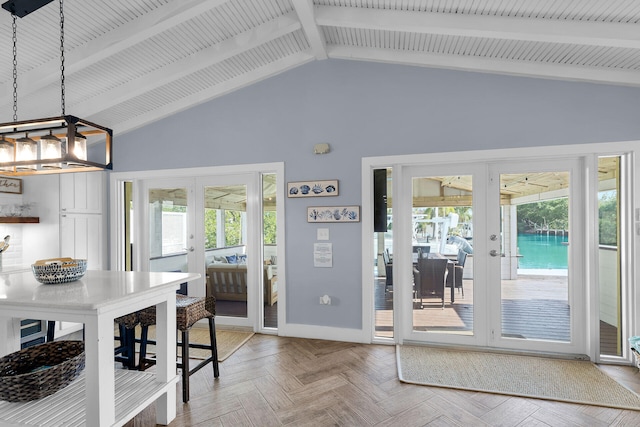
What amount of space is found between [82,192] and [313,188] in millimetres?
2789

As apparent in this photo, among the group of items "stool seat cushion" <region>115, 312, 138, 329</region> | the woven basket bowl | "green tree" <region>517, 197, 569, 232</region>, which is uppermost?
"green tree" <region>517, 197, 569, 232</region>

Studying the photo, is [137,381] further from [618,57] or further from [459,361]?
[618,57]

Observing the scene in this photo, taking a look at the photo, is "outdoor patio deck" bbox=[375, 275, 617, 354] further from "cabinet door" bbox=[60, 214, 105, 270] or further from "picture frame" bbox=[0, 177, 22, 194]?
"picture frame" bbox=[0, 177, 22, 194]

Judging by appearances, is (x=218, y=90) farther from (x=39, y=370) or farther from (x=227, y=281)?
(x=39, y=370)

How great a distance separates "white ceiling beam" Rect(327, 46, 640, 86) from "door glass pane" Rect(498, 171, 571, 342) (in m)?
0.88

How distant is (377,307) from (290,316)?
1104 millimetres

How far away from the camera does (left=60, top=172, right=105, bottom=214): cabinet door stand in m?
3.88

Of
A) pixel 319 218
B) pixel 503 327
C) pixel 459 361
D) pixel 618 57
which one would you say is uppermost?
pixel 618 57

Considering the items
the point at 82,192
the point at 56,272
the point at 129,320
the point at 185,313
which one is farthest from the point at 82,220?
the point at 185,313

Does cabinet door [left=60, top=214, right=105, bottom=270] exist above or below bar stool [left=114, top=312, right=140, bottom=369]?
above

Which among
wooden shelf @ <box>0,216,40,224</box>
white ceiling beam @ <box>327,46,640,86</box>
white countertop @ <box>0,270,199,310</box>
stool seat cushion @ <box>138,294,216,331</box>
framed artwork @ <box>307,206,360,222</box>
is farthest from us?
framed artwork @ <box>307,206,360,222</box>

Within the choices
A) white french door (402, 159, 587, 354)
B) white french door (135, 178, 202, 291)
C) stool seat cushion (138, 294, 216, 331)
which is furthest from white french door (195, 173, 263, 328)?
white french door (402, 159, 587, 354)

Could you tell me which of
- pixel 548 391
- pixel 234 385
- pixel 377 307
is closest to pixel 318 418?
pixel 234 385

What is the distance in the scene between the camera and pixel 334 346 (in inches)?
141
